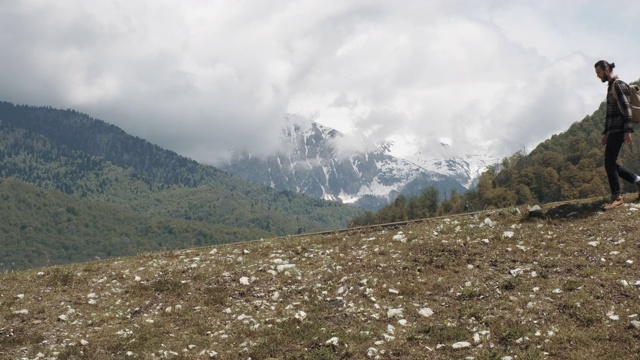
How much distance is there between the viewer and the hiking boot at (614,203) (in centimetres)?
1855

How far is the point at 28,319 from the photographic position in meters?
15.5

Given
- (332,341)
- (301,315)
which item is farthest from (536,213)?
(332,341)

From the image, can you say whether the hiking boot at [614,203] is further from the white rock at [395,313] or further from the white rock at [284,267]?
the white rock at [284,267]

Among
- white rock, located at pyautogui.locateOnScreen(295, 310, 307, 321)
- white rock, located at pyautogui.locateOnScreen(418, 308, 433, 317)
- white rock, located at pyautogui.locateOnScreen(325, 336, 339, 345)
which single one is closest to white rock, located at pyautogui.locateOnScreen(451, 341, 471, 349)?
white rock, located at pyautogui.locateOnScreen(418, 308, 433, 317)

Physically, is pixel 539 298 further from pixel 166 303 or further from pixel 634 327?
pixel 166 303

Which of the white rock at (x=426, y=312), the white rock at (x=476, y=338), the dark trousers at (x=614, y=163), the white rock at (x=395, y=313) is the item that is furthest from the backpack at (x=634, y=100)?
the white rock at (x=395, y=313)

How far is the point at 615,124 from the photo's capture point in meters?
18.2

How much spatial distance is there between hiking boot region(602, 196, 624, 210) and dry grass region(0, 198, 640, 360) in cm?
40

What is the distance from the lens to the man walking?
17.6m

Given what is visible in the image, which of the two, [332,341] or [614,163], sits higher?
[614,163]

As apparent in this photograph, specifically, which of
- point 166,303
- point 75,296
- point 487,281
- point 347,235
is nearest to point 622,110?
point 487,281

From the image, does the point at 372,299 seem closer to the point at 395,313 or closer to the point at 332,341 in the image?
the point at 395,313

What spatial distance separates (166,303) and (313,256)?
229 inches

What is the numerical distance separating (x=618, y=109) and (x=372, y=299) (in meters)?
11.4
